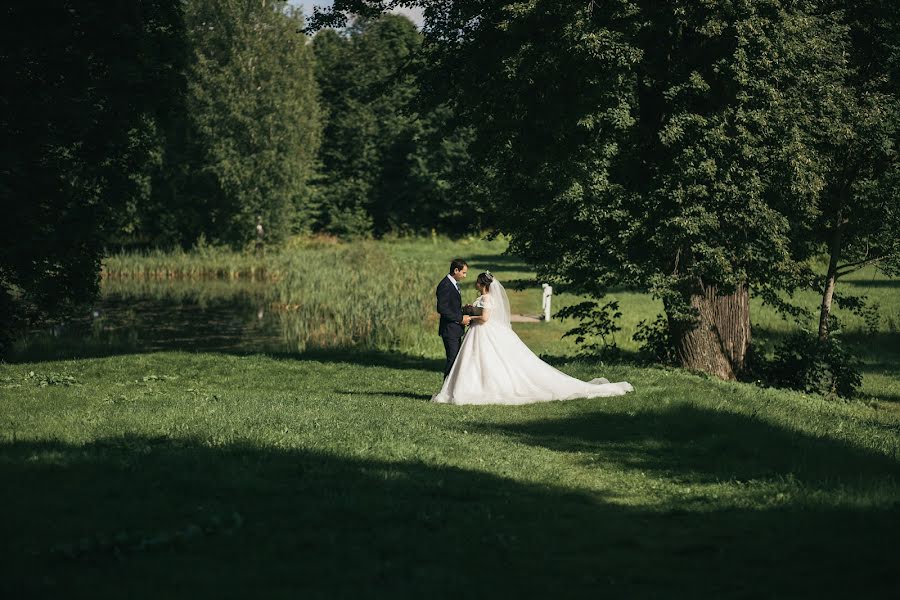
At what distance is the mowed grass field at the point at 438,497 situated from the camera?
617 centimetres

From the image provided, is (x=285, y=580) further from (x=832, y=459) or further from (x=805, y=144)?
(x=805, y=144)

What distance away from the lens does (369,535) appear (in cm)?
704

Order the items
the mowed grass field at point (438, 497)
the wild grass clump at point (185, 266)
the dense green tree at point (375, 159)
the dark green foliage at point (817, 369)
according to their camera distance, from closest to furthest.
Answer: the mowed grass field at point (438, 497) → the dark green foliage at point (817, 369) → the wild grass clump at point (185, 266) → the dense green tree at point (375, 159)

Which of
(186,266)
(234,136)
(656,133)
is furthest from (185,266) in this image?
(656,133)

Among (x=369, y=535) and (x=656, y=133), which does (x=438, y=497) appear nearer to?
(x=369, y=535)

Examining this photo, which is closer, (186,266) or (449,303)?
(449,303)

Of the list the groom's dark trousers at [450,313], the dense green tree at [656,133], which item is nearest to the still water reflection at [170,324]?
the dense green tree at [656,133]

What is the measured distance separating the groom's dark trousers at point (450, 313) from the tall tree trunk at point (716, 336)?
5.68m

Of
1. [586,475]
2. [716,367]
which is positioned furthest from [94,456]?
[716,367]

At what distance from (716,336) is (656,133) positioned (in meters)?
4.51

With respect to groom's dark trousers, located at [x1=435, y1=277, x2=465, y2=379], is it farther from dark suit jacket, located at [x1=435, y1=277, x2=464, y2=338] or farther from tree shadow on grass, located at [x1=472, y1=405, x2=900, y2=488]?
tree shadow on grass, located at [x1=472, y1=405, x2=900, y2=488]

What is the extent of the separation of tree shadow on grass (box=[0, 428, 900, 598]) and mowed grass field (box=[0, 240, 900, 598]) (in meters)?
0.02

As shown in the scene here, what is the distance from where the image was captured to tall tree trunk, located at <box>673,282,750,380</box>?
66.7 feet

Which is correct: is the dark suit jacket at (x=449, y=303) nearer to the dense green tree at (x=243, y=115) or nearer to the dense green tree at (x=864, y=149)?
the dense green tree at (x=864, y=149)
